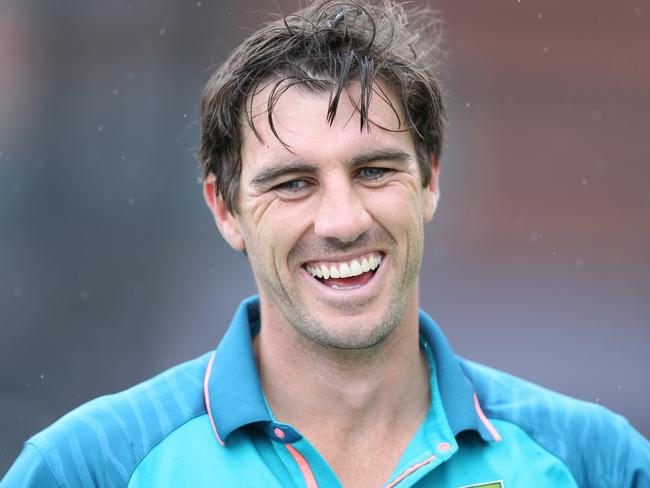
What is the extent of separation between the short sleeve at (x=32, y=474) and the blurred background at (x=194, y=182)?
13.0ft

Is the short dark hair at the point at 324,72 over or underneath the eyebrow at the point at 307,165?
over

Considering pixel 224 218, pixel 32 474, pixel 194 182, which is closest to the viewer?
pixel 32 474

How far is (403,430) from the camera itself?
8.98ft

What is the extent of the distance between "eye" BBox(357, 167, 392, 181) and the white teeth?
0.18m

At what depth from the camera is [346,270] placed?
2629 millimetres

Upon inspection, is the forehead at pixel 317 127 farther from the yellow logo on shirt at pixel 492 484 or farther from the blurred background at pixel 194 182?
the blurred background at pixel 194 182

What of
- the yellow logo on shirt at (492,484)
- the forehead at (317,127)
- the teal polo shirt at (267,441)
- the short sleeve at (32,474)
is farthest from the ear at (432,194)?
the short sleeve at (32,474)

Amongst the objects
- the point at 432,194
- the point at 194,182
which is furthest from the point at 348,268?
the point at 194,182

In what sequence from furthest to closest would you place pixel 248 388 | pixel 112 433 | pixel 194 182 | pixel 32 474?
pixel 194 182
pixel 248 388
pixel 112 433
pixel 32 474

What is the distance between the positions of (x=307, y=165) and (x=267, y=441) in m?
0.64

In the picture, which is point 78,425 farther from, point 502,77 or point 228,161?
point 502,77

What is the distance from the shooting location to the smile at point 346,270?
2631 millimetres

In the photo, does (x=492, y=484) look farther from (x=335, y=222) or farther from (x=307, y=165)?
(x=307, y=165)

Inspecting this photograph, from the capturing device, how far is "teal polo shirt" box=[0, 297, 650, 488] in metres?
2.50
